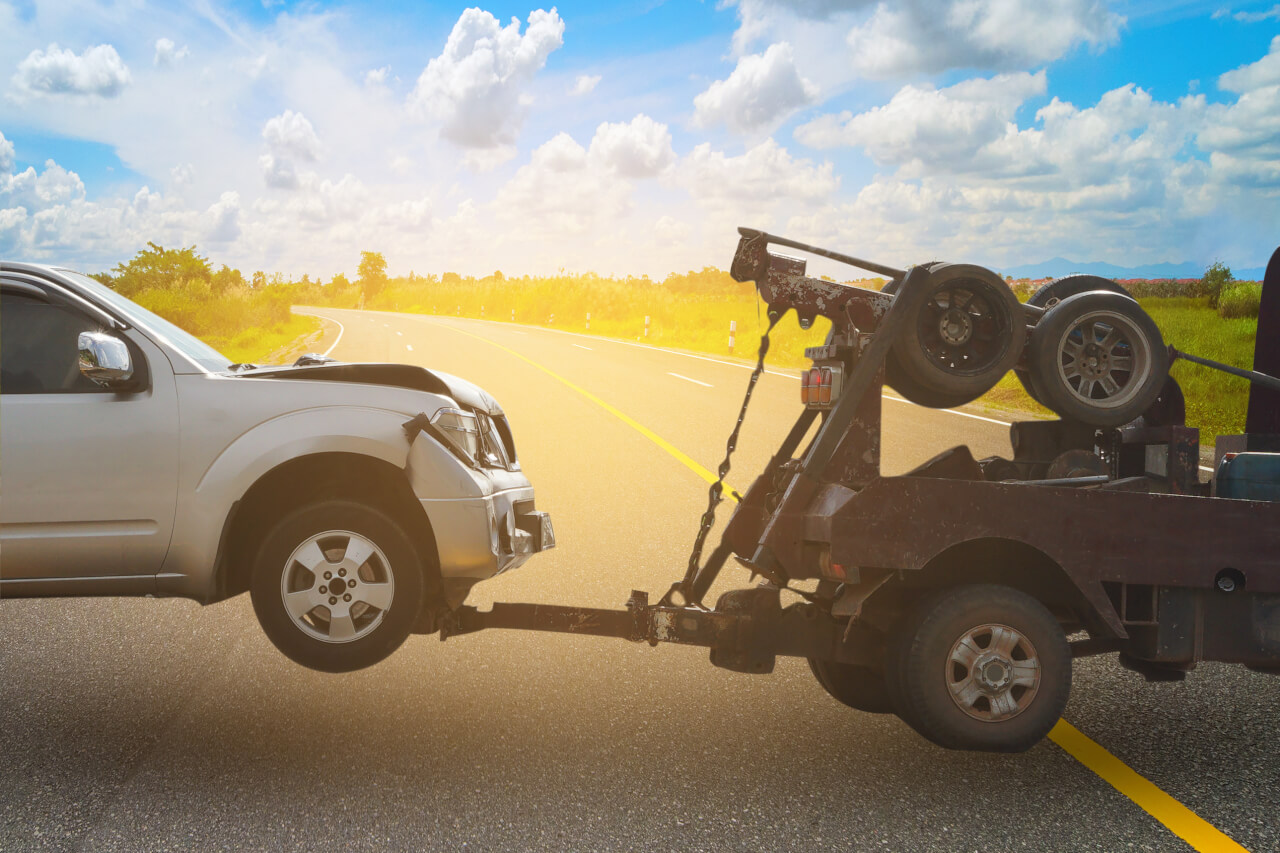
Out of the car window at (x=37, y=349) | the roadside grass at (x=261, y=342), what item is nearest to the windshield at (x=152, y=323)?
the car window at (x=37, y=349)

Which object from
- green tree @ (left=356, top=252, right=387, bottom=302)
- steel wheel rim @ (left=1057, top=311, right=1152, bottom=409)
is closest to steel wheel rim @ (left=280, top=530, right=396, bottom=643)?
steel wheel rim @ (left=1057, top=311, right=1152, bottom=409)

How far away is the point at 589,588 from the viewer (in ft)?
20.2

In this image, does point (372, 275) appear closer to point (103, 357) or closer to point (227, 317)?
point (227, 317)

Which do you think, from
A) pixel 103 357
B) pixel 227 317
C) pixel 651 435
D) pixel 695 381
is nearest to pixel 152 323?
pixel 103 357

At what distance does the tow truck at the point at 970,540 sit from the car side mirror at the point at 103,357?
169cm

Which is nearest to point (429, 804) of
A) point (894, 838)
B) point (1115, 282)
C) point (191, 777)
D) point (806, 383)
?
point (191, 777)

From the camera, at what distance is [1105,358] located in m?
4.06

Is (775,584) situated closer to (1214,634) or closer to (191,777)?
(1214,634)

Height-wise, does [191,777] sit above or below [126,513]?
below

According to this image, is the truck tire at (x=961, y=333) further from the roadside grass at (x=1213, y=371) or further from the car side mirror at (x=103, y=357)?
the roadside grass at (x=1213, y=371)

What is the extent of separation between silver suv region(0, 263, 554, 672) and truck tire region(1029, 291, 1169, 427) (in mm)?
2440

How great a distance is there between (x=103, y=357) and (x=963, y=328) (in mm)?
3467

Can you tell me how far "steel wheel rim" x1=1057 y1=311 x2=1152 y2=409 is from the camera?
13.2 ft

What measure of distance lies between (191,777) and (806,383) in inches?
113
